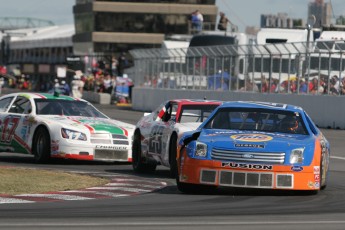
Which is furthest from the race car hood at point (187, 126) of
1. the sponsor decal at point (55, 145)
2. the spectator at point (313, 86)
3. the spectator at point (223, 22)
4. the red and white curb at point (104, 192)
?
the spectator at point (223, 22)

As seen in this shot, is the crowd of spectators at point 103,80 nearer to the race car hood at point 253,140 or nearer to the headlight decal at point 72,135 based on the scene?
the headlight decal at point 72,135

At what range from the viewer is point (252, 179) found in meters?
13.9

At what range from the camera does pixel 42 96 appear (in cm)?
2145

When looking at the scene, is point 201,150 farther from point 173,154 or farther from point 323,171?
point 173,154

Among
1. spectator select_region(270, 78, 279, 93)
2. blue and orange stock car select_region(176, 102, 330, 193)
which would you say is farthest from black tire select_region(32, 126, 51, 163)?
spectator select_region(270, 78, 279, 93)

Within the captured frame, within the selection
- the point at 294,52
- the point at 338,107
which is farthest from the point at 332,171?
the point at 294,52

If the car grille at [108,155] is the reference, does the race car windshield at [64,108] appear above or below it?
above

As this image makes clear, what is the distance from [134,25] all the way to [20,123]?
306ft

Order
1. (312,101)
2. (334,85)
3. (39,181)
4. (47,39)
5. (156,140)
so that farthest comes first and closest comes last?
(47,39)
(312,101)
(334,85)
(156,140)
(39,181)

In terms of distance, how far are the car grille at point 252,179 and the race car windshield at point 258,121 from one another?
1.16 m

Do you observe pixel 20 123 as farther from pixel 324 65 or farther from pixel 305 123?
pixel 324 65

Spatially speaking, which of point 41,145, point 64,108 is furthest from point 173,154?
point 64,108

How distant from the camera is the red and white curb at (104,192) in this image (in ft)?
44.7

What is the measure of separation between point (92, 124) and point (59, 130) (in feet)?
1.91
